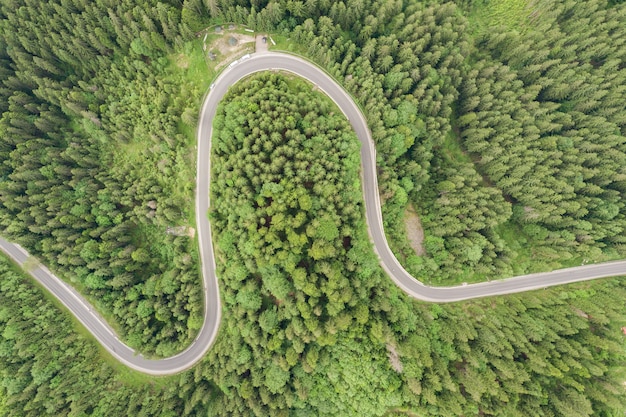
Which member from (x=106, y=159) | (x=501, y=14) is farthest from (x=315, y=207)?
(x=501, y=14)

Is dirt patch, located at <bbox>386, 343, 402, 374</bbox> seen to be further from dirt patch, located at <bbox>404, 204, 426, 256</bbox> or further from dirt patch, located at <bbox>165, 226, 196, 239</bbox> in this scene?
dirt patch, located at <bbox>165, 226, 196, 239</bbox>

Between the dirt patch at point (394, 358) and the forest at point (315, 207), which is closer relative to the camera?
the dirt patch at point (394, 358)

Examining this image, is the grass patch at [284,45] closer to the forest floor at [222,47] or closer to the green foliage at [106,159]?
the forest floor at [222,47]

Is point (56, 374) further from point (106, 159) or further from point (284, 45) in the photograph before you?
point (284, 45)

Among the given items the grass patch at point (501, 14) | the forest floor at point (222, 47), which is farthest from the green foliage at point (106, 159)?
the grass patch at point (501, 14)

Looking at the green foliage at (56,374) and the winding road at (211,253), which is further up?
the winding road at (211,253)

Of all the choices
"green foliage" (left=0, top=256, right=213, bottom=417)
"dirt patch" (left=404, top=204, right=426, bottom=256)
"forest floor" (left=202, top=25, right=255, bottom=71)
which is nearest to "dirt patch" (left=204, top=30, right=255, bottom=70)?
"forest floor" (left=202, top=25, right=255, bottom=71)

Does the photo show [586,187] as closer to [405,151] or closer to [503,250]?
[503,250]
